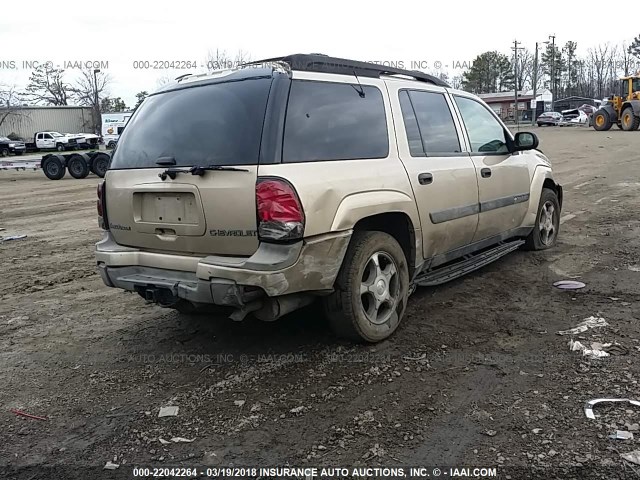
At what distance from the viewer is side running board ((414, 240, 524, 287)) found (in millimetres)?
4840

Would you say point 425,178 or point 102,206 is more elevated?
point 425,178

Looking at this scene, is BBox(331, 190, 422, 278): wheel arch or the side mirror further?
the side mirror

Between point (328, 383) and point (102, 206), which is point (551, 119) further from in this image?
point (328, 383)

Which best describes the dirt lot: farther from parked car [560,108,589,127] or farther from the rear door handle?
parked car [560,108,589,127]

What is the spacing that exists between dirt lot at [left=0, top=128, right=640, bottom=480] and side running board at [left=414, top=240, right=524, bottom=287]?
26cm

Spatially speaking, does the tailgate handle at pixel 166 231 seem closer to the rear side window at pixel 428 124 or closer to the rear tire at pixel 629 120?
the rear side window at pixel 428 124

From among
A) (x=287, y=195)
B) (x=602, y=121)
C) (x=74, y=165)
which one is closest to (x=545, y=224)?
(x=287, y=195)

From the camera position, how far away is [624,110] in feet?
116

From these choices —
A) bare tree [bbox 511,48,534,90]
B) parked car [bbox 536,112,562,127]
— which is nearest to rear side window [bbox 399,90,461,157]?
parked car [bbox 536,112,562,127]

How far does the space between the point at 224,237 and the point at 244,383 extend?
3.08ft

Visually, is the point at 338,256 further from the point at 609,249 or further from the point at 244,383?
the point at 609,249

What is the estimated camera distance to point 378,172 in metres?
4.16

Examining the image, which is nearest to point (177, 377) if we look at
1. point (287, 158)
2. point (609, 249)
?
point (287, 158)

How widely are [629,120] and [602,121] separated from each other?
98.9 inches
